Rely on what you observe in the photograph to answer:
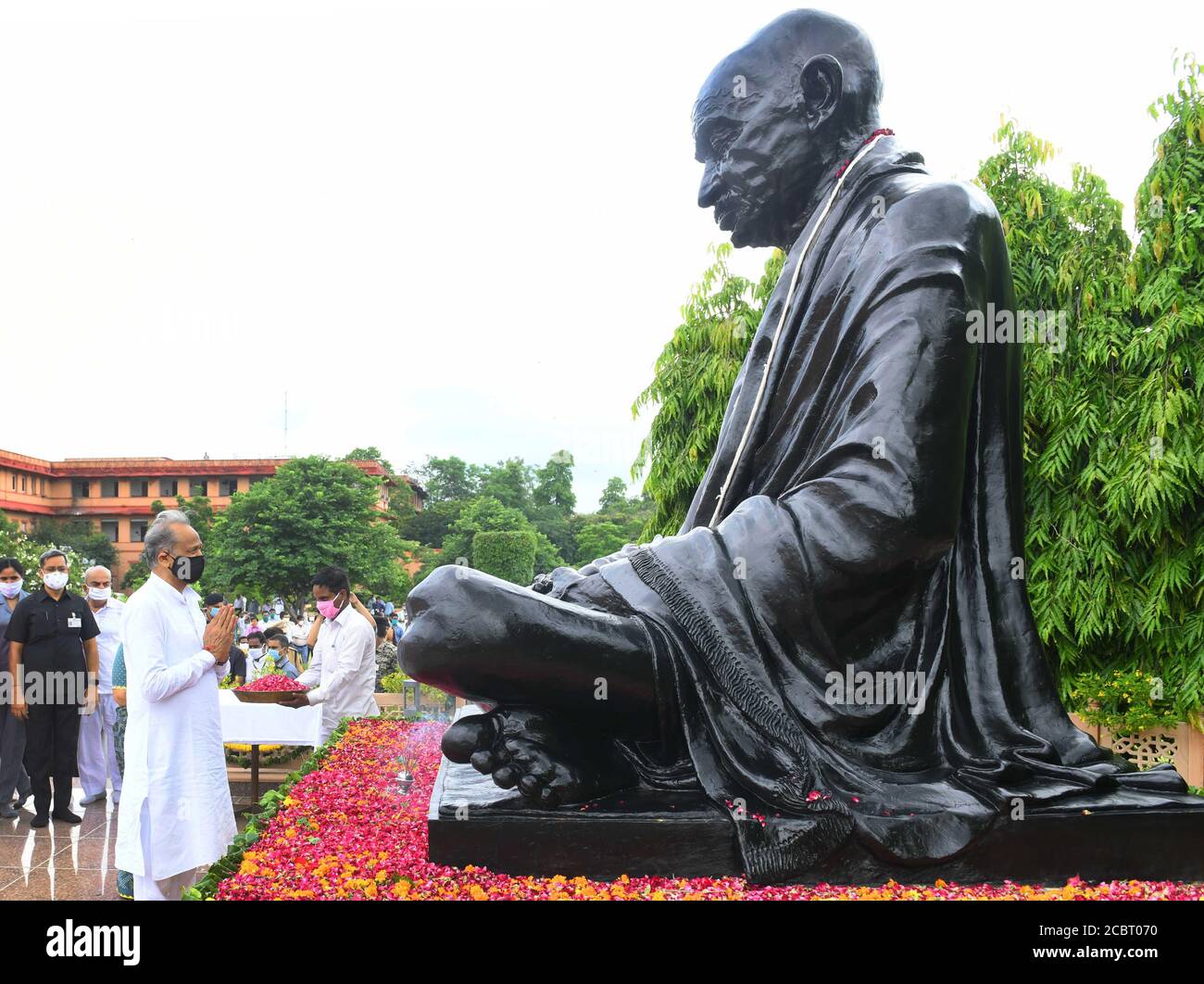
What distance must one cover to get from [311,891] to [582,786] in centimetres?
75

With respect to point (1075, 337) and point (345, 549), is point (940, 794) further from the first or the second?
point (345, 549)

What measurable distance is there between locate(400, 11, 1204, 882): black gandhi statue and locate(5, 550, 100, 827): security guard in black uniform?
19.6 feet

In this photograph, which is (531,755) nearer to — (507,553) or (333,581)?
(333,581)

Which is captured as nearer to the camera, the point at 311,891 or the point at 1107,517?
the point at 311,891

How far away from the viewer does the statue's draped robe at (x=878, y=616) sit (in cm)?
261

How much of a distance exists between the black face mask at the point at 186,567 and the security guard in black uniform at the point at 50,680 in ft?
11.2

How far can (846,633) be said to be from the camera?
2795 mm

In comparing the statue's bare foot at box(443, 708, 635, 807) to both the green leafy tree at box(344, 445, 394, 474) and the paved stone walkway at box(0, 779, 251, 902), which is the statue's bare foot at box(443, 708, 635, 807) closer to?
the paved stone walkway at box(0, 779, 251, 902)

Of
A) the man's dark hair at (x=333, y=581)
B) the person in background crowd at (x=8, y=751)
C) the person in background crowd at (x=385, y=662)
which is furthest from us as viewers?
the person in background crowd at (x=385, y=662)

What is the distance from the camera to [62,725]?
7.27 meters

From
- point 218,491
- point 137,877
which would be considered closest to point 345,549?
point 218,491

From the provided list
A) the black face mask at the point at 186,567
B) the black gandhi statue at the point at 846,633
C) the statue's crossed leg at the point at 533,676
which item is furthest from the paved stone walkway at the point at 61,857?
the black gandhi statue at the point at 846,633

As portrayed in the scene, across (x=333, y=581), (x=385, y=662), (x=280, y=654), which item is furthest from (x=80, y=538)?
(x=333, y=581)

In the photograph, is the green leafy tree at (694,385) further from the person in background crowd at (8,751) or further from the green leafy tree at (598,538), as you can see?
the green leafy tree at (598,538)
